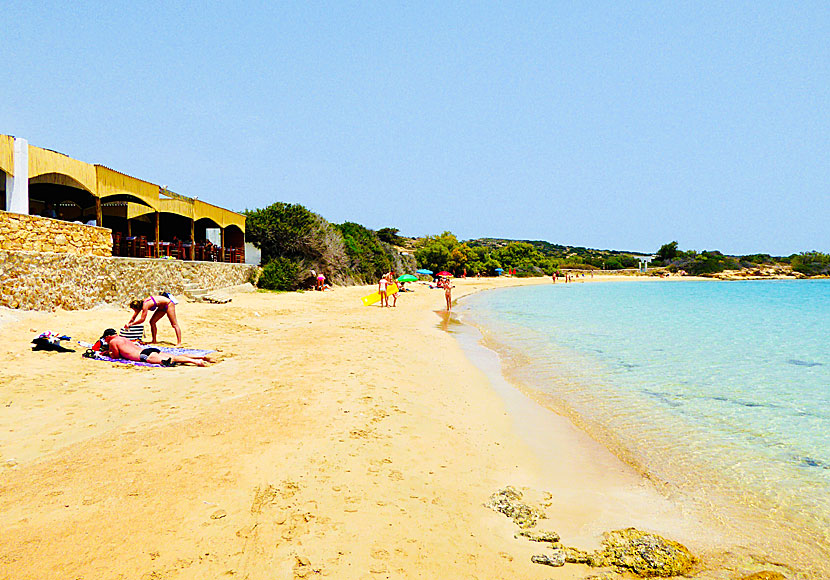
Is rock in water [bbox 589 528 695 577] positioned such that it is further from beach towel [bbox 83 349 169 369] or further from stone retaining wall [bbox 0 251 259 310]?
stone retaining wall [bbox 0 251 259 310]

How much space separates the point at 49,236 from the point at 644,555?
1422 cm

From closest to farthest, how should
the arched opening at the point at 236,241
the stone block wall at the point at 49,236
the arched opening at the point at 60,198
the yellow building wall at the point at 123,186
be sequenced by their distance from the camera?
1. the stone block wall at the point at 49,236
2. the arched opening at the point at 60,198
3. the yellow building wall at the point at 123,186
4. the arched opening at the point at 236,241

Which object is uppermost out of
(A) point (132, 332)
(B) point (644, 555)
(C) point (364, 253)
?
(C) point (364, 253)

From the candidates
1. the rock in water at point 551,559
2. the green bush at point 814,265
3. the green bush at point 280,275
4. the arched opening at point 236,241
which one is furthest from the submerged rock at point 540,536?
the green bush at point 814,265

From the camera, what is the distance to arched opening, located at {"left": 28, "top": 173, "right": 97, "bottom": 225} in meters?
13.4

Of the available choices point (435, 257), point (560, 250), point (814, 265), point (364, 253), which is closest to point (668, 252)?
point (814, 265)

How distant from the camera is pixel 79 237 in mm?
12773

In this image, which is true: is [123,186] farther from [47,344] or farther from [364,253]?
[364,253]

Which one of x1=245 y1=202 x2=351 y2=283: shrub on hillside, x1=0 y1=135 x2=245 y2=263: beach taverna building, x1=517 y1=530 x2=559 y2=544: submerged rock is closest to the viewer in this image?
x1=517 y1=530 x2=559 y2=544: submerged rock

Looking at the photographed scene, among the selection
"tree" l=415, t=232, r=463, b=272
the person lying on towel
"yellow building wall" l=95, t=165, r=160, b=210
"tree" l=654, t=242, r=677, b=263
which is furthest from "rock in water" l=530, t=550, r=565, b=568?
"tree" l=654, t=242, r=677, b=263

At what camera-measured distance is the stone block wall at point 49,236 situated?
36.1ft

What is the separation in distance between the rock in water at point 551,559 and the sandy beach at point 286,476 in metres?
0.06

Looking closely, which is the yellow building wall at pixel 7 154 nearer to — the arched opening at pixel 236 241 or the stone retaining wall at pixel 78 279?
the stone retaining wall at pixel 78 279

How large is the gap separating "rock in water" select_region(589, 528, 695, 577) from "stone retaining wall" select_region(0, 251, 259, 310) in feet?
40.3
